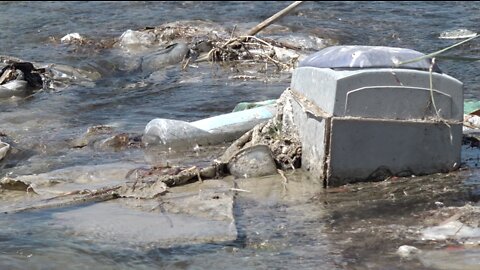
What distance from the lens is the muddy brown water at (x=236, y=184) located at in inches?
150

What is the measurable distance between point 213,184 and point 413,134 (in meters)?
1.20

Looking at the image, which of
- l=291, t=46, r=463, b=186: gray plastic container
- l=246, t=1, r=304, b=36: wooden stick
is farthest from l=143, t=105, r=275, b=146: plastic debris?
l=246, t=1, r=304, b=36: wooden stick

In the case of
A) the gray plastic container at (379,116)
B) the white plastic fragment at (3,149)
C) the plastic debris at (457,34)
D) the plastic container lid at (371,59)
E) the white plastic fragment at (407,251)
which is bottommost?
the white plastic fragment at (3,149)

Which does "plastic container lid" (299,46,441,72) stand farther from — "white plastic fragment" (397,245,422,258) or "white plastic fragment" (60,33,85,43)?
"white plastic fragment" (60,33,85,43)

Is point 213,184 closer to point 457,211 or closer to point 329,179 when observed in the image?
point 329,179

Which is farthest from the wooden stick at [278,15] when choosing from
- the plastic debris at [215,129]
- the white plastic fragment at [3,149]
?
the white plastic fragment at [3,149]

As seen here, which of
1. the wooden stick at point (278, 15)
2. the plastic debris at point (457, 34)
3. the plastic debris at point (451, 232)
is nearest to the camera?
the plastic debris at point (451, 232)

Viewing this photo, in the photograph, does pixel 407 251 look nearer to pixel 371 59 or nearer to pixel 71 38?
pixel 371 59

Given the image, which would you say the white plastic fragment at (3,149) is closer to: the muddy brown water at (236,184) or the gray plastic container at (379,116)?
the muddy brown water at (236,184)

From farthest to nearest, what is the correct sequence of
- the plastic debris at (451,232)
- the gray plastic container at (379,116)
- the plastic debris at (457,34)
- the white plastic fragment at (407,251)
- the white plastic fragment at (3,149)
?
the plastic debris at (457,34) < the white plastic fragment at (3,149) < the gray plastic container at (379,116) < the plastic debris at (451,232) < the white plastic fragment at (407,251)

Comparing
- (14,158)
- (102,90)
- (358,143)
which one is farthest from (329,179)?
(102,90)

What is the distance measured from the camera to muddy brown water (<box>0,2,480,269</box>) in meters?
3.80

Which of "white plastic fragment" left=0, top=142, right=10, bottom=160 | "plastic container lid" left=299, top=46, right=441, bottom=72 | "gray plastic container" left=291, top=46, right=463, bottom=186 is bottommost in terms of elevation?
"white plastic fragment" left=0, top=142, right=10, bottom=160

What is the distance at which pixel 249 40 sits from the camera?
934cm
